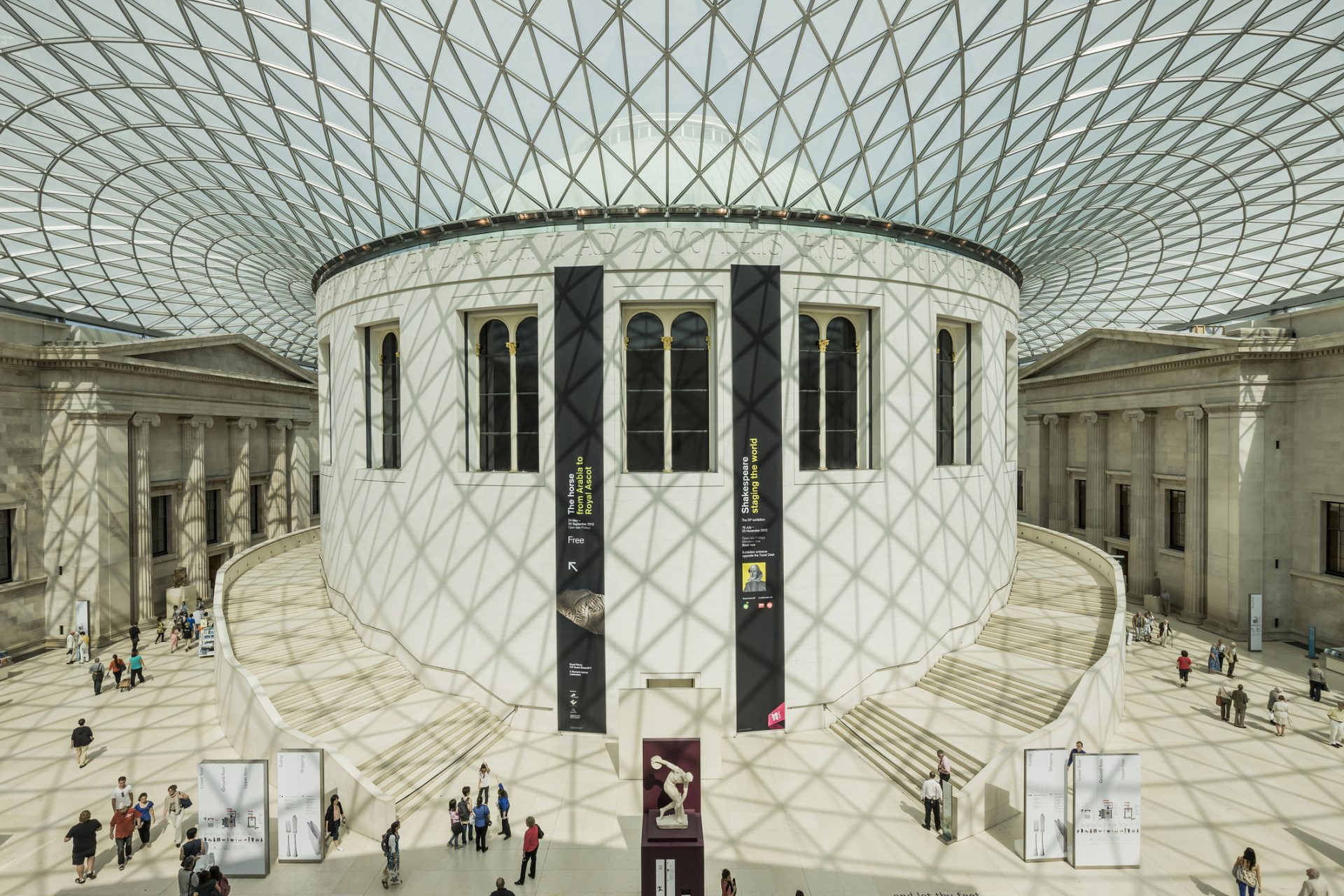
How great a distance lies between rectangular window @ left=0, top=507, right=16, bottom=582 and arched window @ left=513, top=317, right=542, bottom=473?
23.6 metres

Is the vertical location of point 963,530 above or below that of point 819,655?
above

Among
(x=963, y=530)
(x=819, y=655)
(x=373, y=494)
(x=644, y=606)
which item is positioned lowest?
(x=819, y=655)

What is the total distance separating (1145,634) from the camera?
2756cm

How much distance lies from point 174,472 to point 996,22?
4079 centimetres

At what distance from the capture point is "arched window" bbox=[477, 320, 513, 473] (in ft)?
66.8

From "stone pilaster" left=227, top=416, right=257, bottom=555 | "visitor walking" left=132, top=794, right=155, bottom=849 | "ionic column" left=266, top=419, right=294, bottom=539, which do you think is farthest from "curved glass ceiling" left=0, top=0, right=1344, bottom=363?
"visitor walking" left=132, top=794, right=155, bottom=849

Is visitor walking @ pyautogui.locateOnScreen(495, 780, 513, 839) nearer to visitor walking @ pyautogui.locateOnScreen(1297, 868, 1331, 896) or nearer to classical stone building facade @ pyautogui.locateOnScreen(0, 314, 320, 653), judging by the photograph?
visitor walking @ pyautogui.locateOnScreen(1297, 868, 1331, 896)

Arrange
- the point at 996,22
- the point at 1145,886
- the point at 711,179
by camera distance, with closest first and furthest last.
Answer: the point at 1145,886
the point at 996,22
the point at 711,179

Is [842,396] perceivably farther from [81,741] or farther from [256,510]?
[256,510]

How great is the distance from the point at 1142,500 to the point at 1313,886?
28063 millimetres

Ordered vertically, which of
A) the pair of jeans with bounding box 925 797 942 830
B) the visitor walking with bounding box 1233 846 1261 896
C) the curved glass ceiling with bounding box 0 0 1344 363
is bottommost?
the pair of jeans with bounding box 925 797 942 830

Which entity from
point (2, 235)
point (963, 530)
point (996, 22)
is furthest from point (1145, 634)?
point (2, 235)

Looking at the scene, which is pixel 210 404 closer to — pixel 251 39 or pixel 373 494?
pixel 373 494

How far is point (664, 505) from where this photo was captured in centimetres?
1853
